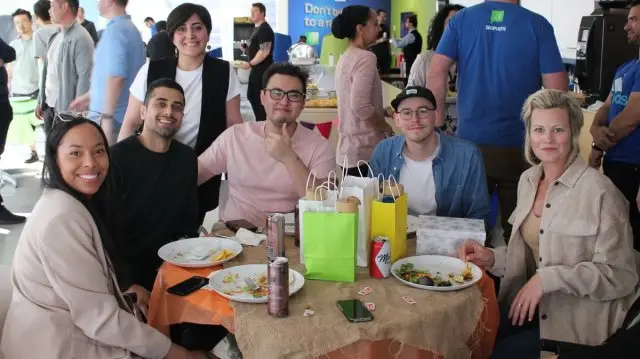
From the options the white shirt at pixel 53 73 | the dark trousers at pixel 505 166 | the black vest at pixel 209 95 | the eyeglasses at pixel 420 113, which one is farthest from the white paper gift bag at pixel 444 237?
the white shirt at pixel 53 73

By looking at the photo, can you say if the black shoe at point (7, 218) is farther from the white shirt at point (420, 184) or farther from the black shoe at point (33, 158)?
the white shirt at point (420, 184)

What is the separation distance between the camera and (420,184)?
8.48 feet

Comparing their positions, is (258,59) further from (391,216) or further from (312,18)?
(312,18)

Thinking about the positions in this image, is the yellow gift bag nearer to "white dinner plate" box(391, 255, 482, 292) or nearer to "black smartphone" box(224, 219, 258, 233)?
"white dinner plate" box(391, 255, 482, 292)

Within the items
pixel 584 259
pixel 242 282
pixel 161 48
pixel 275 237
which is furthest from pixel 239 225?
pixel 161 48

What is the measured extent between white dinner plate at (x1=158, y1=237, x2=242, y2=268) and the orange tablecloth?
2cm

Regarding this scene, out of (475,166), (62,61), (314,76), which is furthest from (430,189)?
(314,76)

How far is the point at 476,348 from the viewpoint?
1.91 meters

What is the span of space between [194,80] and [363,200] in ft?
4.70

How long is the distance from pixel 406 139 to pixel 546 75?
0.91 meters

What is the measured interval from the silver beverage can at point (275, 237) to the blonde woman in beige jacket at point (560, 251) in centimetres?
57

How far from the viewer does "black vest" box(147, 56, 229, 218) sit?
9.74 ft

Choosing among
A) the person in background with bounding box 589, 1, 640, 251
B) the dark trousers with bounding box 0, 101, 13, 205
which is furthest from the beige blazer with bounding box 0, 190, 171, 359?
the dark trousers with bounding box 0, 101, 13, 205

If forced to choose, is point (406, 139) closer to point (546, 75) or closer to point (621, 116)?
point (546, 75)
